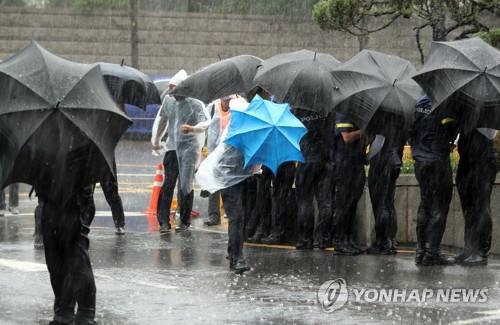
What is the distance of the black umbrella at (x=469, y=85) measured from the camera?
11602mm

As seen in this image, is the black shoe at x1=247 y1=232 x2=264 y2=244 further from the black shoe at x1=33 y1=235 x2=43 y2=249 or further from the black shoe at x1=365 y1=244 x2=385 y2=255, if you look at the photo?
the black shoe at x1=33 y1=235 x2=43 y2=249

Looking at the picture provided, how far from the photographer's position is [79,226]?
8445 mm

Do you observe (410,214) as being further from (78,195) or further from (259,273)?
(78,195)

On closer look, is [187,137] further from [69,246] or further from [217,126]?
[69,246]

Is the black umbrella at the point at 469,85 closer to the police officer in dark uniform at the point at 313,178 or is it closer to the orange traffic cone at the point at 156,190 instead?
the police officer in dark uniform at the point at 313,178

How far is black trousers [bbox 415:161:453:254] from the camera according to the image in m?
12.1

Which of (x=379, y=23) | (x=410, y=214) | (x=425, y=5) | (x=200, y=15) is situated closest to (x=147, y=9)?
(x=200, y=15)

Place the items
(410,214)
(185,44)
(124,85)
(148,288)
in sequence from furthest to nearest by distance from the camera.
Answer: (185,44) < (124,85) < (410,214) < (148,288)

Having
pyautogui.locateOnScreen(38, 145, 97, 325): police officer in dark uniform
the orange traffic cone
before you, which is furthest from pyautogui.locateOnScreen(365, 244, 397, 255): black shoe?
pyautogui.locateOnScreen(38, 145, 97, 325): police officer in dark uniform

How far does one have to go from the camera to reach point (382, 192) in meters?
13.2

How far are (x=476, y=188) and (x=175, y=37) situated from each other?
28654 mm

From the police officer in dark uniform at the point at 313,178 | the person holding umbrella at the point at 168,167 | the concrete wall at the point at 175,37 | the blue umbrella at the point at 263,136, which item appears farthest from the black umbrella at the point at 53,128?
the concrete wall at the point at 175,37

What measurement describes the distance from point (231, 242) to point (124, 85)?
4.22 metres

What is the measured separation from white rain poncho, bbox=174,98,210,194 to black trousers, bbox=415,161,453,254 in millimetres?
3940
